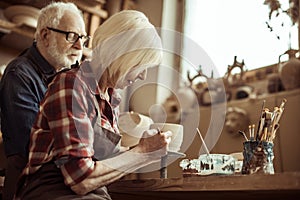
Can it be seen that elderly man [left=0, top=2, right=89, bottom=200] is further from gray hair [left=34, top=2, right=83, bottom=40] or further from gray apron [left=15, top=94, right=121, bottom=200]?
Result: gray apron [left=15, top=94, right=121, bottom=200]

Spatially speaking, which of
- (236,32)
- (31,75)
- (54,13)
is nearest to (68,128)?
(31,75)

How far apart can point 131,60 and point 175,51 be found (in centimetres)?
195

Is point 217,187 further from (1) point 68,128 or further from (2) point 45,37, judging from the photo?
(2) point 45,37

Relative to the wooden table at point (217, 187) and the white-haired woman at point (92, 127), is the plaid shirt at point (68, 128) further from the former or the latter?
the wooden table at point (217, 187)

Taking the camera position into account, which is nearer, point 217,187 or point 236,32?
point 217,187

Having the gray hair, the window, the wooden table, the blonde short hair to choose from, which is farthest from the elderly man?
the window

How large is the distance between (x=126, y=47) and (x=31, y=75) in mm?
577

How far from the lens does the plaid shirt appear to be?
1.07m

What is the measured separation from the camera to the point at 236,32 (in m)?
2.90

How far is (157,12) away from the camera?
3195 millimetres

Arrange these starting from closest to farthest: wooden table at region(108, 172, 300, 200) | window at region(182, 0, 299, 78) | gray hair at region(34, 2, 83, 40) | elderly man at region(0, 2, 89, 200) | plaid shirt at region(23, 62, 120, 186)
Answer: wooden table at region(108, 172, 300, 200), plaid shirt at region(23, 62, 120, 186), elderly man at region(0, 2, 89, 200), gray hair at region(34, 2, 83, 40), window at region(182, 0, 299, 78)

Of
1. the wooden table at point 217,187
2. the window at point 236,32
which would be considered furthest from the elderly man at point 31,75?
the window at point 236,32

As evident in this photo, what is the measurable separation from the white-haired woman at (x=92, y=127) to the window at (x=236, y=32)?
1455 mm

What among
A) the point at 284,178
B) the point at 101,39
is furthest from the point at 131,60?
the point at 284,178
